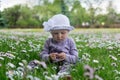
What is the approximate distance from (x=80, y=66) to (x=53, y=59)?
23.6 inches

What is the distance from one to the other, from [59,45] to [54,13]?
7079cm

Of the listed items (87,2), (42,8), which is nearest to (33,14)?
(42,8)

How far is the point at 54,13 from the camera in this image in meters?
76.5

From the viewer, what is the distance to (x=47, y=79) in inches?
139

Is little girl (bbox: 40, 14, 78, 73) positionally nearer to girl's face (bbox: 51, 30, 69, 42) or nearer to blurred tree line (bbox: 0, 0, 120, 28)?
girl's face (bbox: 51, 30, 69, 42)

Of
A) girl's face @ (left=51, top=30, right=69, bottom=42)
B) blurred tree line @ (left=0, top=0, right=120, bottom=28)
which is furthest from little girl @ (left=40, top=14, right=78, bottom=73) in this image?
blurred tree line @ (left=0, top=0, right=120, bottom=28)

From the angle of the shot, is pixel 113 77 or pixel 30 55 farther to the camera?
pixel 30 55

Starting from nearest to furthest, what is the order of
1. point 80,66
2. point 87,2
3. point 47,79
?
point 47,79 < point 80,66 < point 87,2

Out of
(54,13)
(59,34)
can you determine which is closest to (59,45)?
(59,34)

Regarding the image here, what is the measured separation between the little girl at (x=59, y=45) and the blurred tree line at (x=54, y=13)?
6439cm

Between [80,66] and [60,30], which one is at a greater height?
[60,30]

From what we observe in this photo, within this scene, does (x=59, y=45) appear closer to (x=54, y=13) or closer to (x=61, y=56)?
(x=61, y=56)

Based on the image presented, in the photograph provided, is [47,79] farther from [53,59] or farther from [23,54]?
[23,54]

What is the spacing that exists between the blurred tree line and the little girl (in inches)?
2535
